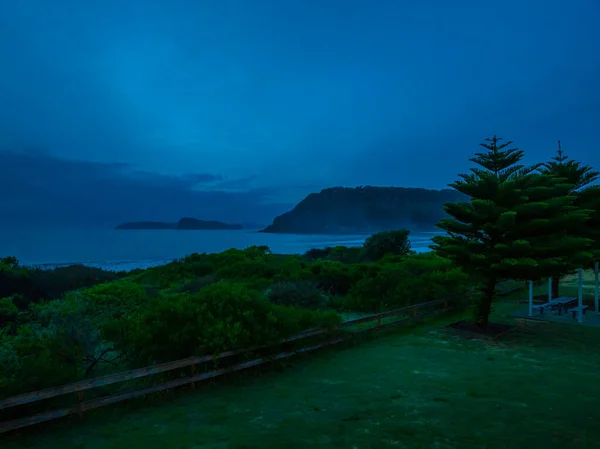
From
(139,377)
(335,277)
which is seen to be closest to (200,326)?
(139,377)

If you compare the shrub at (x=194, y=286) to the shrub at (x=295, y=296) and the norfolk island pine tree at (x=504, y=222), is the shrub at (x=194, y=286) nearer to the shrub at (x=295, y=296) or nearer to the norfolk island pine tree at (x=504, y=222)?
the shrub at (x=295, y=296)

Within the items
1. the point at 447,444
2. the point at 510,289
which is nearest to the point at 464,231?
the point at 447,444

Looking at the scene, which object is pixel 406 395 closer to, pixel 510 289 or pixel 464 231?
pixel 464 231

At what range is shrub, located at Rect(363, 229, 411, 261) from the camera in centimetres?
3228

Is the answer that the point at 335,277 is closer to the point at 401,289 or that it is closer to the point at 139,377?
the point at 401,289

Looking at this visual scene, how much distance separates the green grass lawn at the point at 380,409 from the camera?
16.9 feet

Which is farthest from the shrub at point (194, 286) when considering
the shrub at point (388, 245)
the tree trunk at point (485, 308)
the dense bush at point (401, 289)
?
the shrub at point (388, 245)

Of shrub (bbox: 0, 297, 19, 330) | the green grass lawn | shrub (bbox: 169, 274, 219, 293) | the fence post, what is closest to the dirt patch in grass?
the green grass lawn

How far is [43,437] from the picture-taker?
539 centimetres

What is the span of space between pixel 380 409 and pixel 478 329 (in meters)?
6.91

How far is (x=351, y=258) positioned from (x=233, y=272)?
14.2 m

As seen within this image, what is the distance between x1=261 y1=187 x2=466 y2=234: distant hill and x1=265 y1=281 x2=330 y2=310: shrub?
337 feet

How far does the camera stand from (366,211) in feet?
424

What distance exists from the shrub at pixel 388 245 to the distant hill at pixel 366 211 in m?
82.8
